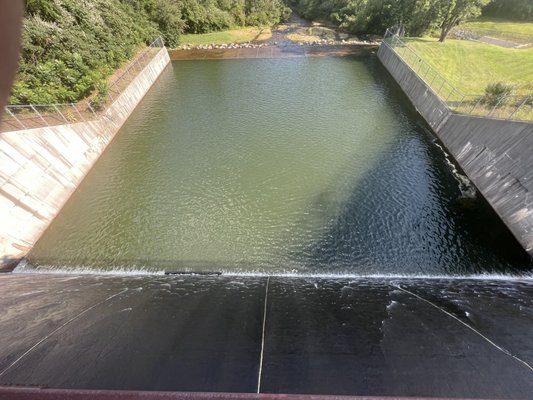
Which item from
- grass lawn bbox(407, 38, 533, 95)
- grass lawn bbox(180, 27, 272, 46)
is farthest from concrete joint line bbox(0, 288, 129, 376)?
grass lawn bbox(180, 27, 272, 46)

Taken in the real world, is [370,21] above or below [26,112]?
above

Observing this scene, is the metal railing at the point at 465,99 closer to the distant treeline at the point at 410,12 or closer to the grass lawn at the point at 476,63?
the grass lawn at the point at 476,63

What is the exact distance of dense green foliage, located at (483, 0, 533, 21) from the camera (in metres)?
34.4

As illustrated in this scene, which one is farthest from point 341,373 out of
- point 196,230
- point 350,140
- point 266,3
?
point 266,3

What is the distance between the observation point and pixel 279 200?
1622cm

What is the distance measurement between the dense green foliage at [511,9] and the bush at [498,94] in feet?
89.6

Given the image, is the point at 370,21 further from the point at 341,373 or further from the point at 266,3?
the point at 341,373

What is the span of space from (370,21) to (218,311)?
44.1 m

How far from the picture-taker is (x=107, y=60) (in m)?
25.3

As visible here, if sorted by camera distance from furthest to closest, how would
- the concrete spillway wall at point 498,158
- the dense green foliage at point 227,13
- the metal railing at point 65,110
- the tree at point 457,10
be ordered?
the dense green foliage at point 227,13, the tree at point 457,10, the metal railing at point 65,110, the concrete spillway wall at point 498,158

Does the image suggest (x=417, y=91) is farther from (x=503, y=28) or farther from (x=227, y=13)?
(x=227, y=13)

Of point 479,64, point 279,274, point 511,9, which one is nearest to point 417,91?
point 479,64

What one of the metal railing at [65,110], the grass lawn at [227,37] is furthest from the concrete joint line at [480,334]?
the grass lawn at [227,37]

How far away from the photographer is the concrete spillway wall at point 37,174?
13258 mm
